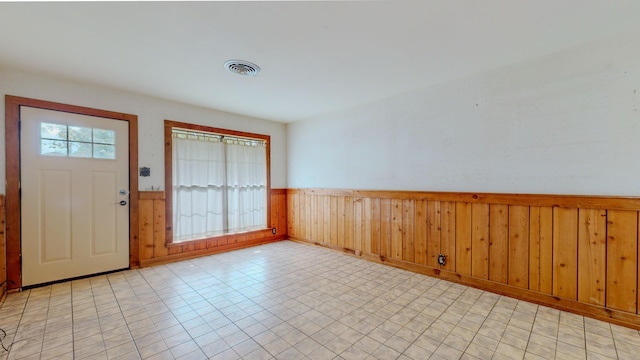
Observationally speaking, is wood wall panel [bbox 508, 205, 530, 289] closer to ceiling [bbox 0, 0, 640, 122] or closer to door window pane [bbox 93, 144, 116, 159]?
ceiling [bbox 0, 0, 640, 122]

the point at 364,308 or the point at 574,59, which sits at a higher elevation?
the point at 574,59

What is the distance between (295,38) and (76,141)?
3.07 meters

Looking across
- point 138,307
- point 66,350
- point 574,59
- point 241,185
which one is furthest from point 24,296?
point 574,59

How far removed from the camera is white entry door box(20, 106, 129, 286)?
2994 mm

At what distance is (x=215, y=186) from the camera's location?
4492 millimetres

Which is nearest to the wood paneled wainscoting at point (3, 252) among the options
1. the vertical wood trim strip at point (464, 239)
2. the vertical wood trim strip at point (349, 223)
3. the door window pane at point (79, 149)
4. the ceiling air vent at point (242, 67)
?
the door window pane at point (79, 149)

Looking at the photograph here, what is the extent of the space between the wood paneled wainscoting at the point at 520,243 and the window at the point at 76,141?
140 inches

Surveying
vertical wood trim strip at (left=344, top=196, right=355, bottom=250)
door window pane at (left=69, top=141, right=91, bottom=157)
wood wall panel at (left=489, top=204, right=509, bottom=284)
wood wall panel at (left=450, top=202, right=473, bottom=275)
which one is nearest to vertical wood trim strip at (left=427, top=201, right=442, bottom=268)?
wood wall panel at (left=450, top=202, right=473, bottom=275)

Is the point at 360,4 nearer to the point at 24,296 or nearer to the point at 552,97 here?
the point at 552,97

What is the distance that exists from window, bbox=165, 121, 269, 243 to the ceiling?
1.08 meters

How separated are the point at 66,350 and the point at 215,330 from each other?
995 millimetres

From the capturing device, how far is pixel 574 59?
2.45 meters

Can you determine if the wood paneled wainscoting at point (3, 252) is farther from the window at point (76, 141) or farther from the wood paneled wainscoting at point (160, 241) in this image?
the wood paneled wainscoting at point (160, 241)

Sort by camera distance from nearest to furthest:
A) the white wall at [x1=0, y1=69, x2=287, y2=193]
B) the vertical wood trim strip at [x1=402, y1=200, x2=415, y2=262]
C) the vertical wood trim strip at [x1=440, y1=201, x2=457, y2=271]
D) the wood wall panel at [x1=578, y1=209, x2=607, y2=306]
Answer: the wood wall panel at [x1=578, y1=209, x2=607, y2=306] < the white wall at [x1=0, y1=69, x2=287, y2=193] < the vertical wood trim strip at [x1=440, y1=201, x2=457, y2=271] < the vertical wood trim strip at [x1=402, y1=200, x2=415, y2=262]
